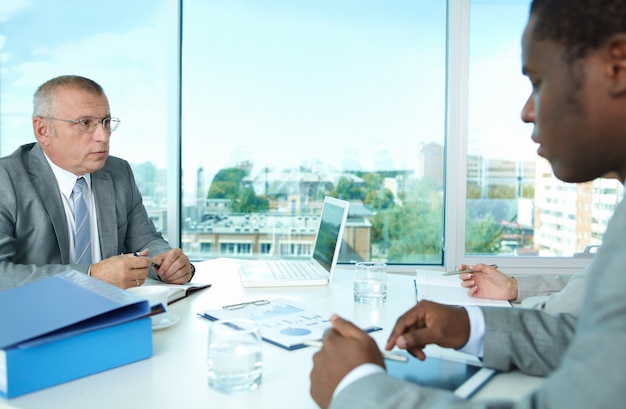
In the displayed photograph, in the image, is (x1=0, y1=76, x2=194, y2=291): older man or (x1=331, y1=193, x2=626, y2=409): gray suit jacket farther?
(x1=0, y1=76, x2=194, y2=291): older man

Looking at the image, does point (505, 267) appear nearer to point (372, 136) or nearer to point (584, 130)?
point (372, 136)

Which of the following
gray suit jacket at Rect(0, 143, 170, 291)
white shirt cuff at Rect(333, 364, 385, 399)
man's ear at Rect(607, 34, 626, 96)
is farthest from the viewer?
gray suit jacket at Rect(0, 143, 170, 291)

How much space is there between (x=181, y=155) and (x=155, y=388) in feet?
9.44

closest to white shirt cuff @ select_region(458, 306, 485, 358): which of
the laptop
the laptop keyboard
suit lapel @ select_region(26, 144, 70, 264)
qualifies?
the laptop

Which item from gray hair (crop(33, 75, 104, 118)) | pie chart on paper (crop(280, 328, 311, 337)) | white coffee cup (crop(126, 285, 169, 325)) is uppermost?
gray hair (crop(33, 75, 104, 118))

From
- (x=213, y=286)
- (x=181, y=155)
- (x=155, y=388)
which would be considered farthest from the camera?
(x=181, y=155)

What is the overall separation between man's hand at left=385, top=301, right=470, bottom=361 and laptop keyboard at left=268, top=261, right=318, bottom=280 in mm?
902

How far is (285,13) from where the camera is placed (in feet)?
12.2

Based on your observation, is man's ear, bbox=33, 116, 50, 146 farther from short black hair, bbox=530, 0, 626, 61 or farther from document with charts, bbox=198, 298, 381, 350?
short black hair, bbox=530, 0, 626, 61

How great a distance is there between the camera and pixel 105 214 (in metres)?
2.42

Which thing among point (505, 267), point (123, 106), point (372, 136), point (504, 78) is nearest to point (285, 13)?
point (372, 136)

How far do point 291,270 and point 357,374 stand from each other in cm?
135

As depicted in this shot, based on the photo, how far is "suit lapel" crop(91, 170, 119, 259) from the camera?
2.39m

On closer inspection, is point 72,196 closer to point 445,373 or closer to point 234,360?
point 234,360
